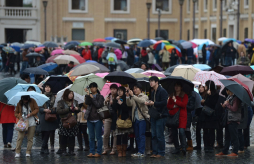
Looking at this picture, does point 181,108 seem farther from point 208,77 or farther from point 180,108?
point 208,77

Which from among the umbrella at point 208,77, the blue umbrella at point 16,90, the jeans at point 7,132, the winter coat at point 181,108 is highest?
the umbrella at point 208,77

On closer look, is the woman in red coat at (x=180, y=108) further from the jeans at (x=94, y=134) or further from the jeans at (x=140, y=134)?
the jeans at (x=94, y=134)

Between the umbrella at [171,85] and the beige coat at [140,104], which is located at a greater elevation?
the umbrella at [171,85]

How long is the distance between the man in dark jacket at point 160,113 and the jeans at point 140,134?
0.63 feet

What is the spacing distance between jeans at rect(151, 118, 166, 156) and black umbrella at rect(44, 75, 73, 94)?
283 centimetres

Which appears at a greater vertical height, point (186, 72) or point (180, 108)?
point (186, 72)

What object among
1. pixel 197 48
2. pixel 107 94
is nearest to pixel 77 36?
pixel 197 48

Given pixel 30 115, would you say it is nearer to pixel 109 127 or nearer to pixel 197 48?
pixel 109 127

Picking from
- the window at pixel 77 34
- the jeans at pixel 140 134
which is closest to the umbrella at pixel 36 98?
the jeans at pixel 140 134

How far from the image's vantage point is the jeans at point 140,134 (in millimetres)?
10258

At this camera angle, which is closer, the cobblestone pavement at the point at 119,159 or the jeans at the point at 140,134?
the cobblestone pavement at the point at 119,159

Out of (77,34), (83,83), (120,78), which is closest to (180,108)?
(120,78)

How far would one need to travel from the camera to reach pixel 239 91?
9.84m

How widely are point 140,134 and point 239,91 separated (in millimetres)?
2163
